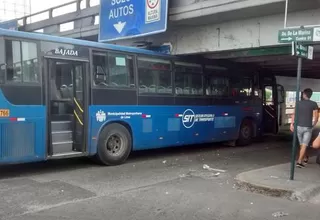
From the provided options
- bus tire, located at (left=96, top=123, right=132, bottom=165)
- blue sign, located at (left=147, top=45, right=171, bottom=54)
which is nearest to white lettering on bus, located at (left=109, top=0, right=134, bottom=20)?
blue sign, located at (left=147, top=45, right=171, bottom=54)

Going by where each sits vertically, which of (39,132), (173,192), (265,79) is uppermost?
(265,79)

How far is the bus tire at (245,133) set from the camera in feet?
48.0

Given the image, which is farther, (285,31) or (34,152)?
(34,152)

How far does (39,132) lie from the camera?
8711 millimetres

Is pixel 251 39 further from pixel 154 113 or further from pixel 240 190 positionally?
pixel 240 190

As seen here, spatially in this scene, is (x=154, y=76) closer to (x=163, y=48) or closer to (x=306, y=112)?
(x=163, y=48)

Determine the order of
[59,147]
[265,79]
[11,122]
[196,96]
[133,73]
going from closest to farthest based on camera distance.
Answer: [11,122], [59,147], [133,73], [196,96], [265,79]

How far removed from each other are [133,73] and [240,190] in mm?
4466

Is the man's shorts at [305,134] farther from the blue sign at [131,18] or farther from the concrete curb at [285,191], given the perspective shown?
the blue sign at [131,18]

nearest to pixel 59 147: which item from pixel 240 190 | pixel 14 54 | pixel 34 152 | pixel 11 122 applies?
pixel 34 152

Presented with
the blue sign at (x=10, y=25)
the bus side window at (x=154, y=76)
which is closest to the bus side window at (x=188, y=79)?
the bus side window at (x=154, y=76)

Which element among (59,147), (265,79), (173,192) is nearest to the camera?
(173,192)

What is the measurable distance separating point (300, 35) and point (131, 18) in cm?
593

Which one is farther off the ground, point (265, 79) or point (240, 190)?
point (265, 79)
